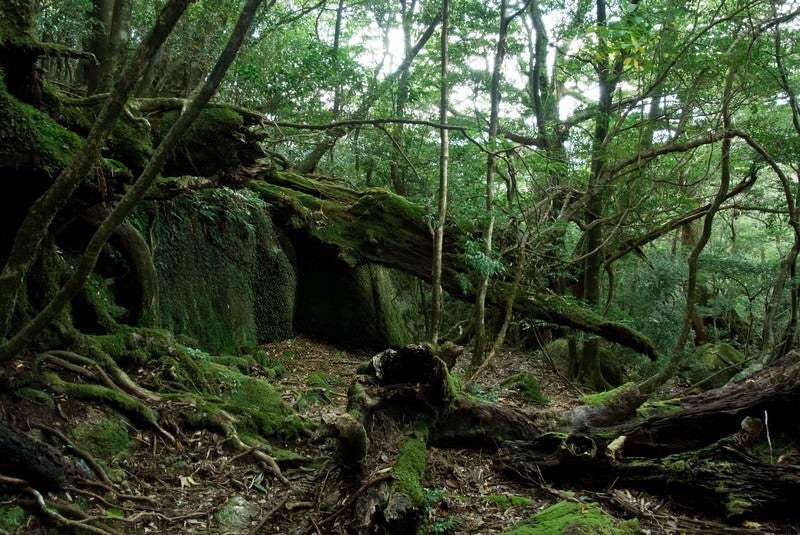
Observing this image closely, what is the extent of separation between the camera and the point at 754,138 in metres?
8.93

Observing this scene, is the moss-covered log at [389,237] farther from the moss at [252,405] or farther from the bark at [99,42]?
the moss at [252,405]

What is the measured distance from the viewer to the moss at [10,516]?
9.80ft

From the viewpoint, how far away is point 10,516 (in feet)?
9.96

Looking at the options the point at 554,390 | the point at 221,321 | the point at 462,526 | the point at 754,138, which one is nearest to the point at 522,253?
the point at 554,390

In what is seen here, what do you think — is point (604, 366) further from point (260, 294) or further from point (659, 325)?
point (260, 294)

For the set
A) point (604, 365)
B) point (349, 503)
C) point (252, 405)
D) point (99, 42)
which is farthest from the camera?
point (604, 365)

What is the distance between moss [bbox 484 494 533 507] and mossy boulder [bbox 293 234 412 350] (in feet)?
23.0

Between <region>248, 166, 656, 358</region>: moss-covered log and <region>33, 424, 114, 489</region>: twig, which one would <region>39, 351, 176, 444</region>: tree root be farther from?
<region>248, 166, 656, 358</region>: moss-covered log

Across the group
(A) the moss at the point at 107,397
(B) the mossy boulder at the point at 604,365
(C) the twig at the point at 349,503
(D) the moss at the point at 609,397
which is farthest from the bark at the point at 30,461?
(B) the mossy boulder at the point at 604,365

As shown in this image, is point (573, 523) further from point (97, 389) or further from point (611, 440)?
point (97, 389)

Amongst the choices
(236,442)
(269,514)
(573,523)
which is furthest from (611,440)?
(236,442)

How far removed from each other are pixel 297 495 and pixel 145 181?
8.52ft

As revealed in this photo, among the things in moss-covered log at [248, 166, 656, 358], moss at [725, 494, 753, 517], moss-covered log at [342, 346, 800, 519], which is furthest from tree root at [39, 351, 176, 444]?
moss-covered log at [248, 166, 656, 358]

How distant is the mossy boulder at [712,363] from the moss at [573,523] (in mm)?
9026
